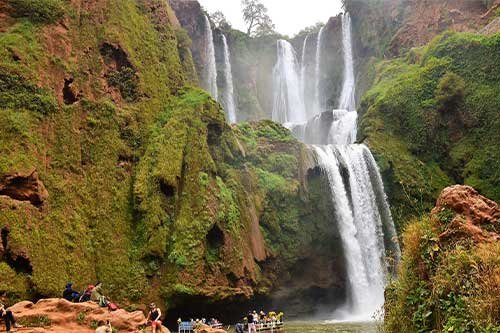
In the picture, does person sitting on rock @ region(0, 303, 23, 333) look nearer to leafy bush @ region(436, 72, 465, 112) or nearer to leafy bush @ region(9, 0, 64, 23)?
leafy bush @ region(9, 0, 64, 23)

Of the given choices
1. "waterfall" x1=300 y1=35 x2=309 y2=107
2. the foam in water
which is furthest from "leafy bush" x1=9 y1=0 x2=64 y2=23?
"waterfall" x1=300 y1=35 x2=309 y2=107

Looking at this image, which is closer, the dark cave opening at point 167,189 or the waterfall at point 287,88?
the dark cave opening at point 167,189

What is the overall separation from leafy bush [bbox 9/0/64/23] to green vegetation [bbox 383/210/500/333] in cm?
1994

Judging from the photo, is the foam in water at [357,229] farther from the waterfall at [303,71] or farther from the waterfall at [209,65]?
the waterfall at [303,71]

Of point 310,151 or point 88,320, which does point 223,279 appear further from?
point 310,151

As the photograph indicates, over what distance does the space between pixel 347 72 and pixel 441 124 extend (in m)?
21.1

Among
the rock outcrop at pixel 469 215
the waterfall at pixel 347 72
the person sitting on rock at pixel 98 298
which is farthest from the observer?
the waterfall at pixel 347 72

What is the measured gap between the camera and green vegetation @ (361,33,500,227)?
101 feet

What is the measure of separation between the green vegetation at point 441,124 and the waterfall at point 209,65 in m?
15.2

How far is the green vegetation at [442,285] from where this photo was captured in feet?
21.6

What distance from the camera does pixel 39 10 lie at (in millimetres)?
21891

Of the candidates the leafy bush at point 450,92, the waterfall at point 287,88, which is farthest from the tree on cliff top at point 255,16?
the leafy bush at point 450,92

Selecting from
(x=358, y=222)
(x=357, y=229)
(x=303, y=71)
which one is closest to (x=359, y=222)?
(x=358, y=222)

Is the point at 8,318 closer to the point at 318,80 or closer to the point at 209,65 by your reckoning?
the point at 209,65
